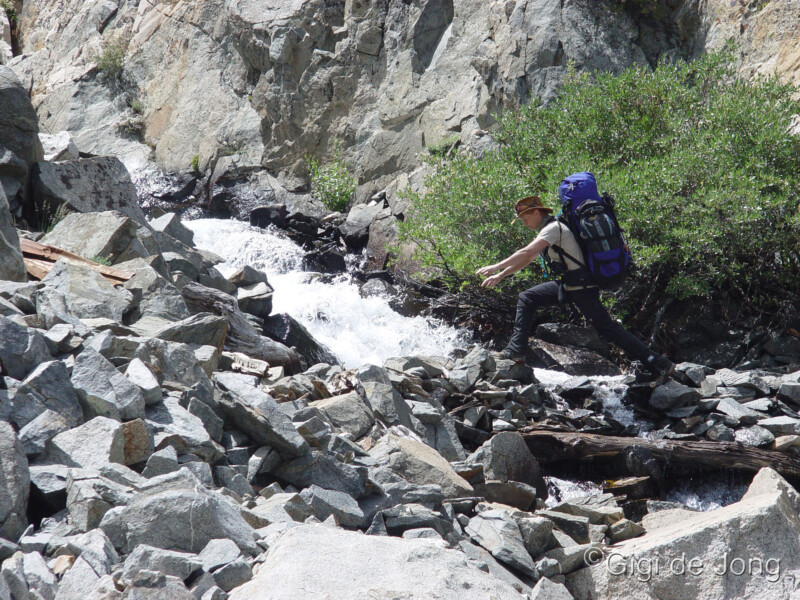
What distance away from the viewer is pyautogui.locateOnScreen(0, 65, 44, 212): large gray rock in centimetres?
910

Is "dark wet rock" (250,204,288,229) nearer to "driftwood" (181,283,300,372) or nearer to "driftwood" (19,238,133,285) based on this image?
"driftwood" (181,283,300,372)

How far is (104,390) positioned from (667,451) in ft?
18.8

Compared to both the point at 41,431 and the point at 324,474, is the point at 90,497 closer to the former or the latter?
the point at 41,431

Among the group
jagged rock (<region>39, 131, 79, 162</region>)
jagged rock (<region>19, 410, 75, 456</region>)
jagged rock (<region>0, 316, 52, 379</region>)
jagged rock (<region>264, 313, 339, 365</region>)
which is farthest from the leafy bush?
jagged rock (<region>19, 410, 75, 456</region>)

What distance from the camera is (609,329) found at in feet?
26.8

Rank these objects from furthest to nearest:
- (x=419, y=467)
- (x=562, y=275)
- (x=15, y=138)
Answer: (x=15, y=138) → (x=562, y=275) → (x=419, y=467)

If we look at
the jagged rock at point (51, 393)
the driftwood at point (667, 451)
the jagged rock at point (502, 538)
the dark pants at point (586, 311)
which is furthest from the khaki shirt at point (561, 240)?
the jagged rock at point (51, 393)

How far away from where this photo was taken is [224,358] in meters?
7.12

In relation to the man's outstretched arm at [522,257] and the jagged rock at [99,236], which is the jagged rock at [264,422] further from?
the jagged rock at [99,236]

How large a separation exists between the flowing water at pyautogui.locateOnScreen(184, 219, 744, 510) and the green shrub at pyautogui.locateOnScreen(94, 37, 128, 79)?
13.5m

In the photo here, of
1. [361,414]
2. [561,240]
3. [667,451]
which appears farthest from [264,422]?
[667,451]

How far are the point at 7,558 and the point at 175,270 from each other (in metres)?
7.22

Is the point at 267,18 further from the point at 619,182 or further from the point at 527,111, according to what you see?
the point at 619,182

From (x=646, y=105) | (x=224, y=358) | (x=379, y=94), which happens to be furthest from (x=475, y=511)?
(x=379, y=94)
